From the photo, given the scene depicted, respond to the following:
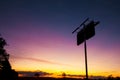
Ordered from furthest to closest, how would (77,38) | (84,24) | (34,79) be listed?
(34,79)
(77,38)
(84,24)

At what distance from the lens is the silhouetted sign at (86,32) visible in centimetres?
1284

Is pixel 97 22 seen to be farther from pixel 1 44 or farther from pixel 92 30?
pixel 1 44

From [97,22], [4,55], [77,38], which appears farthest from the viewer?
[4,55]

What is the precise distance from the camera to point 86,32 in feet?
43.8

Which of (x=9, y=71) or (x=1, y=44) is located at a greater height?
(x=1, y=44)

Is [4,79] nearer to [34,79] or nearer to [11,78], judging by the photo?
[11,78]

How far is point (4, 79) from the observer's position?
26.5 meters

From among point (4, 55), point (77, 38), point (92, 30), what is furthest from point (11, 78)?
point (92, 30)

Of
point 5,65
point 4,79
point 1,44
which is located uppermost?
point 1,44

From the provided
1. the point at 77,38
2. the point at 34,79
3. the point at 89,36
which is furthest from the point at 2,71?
the point at 34,79

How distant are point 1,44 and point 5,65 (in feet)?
8.82

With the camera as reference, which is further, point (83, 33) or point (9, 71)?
point (9, 71)

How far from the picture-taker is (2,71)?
26469mm

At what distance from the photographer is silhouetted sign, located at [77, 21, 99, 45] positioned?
42.1ft
